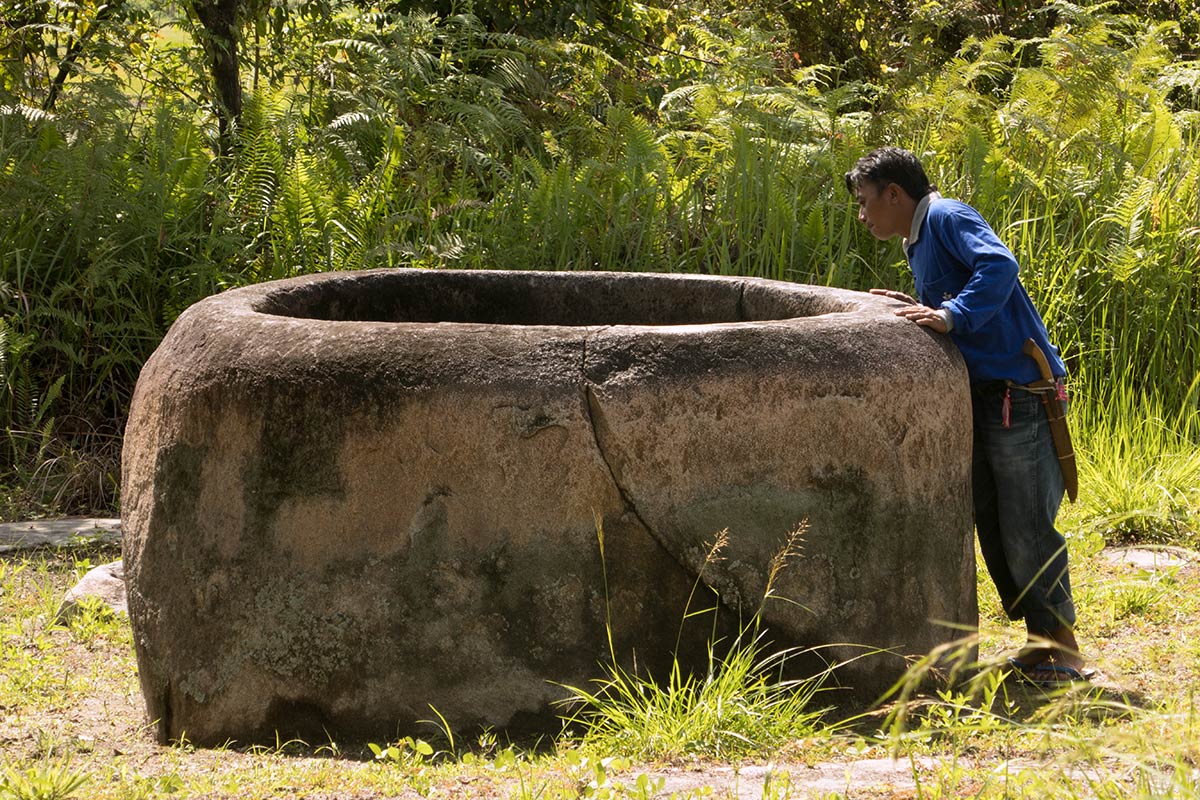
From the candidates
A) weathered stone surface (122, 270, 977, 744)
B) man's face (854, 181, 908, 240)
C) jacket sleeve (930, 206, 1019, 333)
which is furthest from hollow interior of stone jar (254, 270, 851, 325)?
weathered stone surface (122, 270, 977, 744)

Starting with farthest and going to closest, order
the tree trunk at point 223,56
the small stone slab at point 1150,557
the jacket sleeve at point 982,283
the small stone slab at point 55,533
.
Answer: the tree trunk at point 223,56 < the small stone slab at point 55,533 < the small stone slab at point 1150,557 < the jacket sleeve at point 982,283

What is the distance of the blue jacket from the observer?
3578 mm

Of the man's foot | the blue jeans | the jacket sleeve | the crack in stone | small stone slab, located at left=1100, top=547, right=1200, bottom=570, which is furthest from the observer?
small stone slab, located at left=1100, top=547, right=1200, bottom=570

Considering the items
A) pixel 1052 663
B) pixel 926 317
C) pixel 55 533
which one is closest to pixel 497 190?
pixel 55 533

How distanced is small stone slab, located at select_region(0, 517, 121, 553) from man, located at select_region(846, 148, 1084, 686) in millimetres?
3403

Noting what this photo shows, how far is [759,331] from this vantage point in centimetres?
331

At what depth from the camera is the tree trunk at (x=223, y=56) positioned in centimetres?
729

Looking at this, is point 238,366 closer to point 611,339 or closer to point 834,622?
point 611,339

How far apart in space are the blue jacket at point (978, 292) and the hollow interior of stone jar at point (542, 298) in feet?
2.36

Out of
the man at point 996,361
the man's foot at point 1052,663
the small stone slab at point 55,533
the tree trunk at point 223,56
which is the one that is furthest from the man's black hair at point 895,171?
the tree trunk at point 223,56

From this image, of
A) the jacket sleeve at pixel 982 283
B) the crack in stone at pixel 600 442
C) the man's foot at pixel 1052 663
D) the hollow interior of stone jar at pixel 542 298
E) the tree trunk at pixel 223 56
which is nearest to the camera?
the crack in stone at pixel 600 442

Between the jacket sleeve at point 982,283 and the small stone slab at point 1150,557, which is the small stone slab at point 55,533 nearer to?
the jacket sleeve at point 982,283

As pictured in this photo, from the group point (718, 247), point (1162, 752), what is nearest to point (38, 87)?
point (718, 247)

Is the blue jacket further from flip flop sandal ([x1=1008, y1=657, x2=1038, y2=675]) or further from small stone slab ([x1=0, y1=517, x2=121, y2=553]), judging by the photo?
small stone slab ([x1=0, y1=517, x2=121, y2=553])
